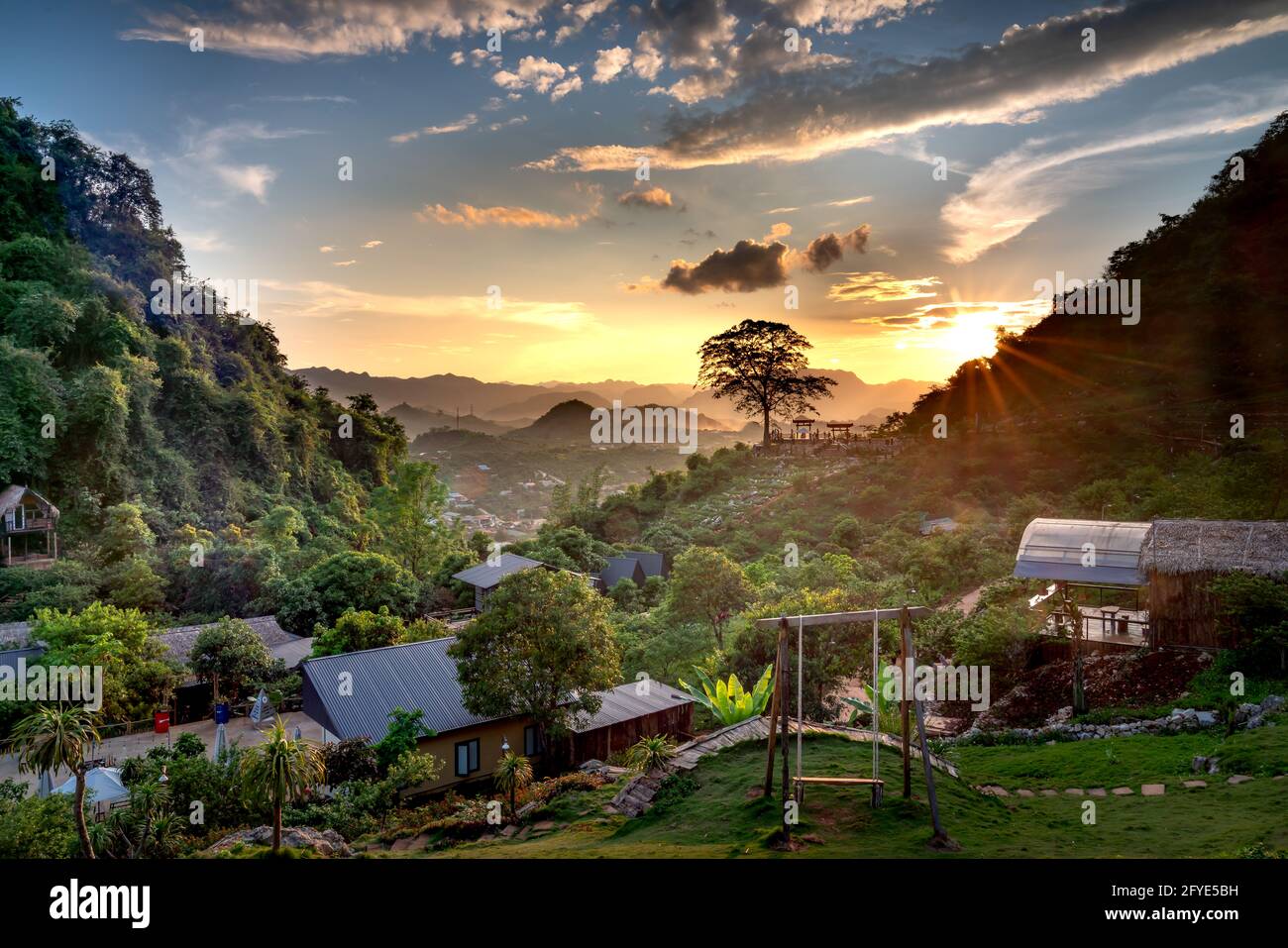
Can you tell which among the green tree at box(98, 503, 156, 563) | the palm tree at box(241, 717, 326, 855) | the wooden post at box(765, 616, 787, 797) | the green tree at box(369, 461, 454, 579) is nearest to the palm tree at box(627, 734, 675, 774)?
the wooden post at box(765, 616, 787, 797)

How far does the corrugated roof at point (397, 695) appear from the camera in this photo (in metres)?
12.8

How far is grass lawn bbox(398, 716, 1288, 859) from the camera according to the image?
223 inches

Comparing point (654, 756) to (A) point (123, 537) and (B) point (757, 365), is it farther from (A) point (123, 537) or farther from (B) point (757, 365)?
(A) point (123, 537)

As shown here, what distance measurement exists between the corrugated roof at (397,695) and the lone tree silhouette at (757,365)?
15.2 metres

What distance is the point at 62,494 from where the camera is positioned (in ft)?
88.8

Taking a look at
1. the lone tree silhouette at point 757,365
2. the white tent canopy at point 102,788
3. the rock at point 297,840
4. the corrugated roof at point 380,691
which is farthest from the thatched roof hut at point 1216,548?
the white tent canopy at point 102,788

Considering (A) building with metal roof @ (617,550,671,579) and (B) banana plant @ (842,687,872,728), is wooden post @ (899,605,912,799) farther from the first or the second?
(A) building with metal roof @ (617,550,671,579)

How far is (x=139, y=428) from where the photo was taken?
30.3 m

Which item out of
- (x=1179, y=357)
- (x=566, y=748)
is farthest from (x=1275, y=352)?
(x=566, y=748)

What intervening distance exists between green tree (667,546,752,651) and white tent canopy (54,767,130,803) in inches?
430

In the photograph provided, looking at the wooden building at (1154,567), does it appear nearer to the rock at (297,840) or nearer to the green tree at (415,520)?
the rock at (297,840)

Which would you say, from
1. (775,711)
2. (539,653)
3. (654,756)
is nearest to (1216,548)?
(775,711)

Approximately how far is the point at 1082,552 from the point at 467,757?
13.1 meters
